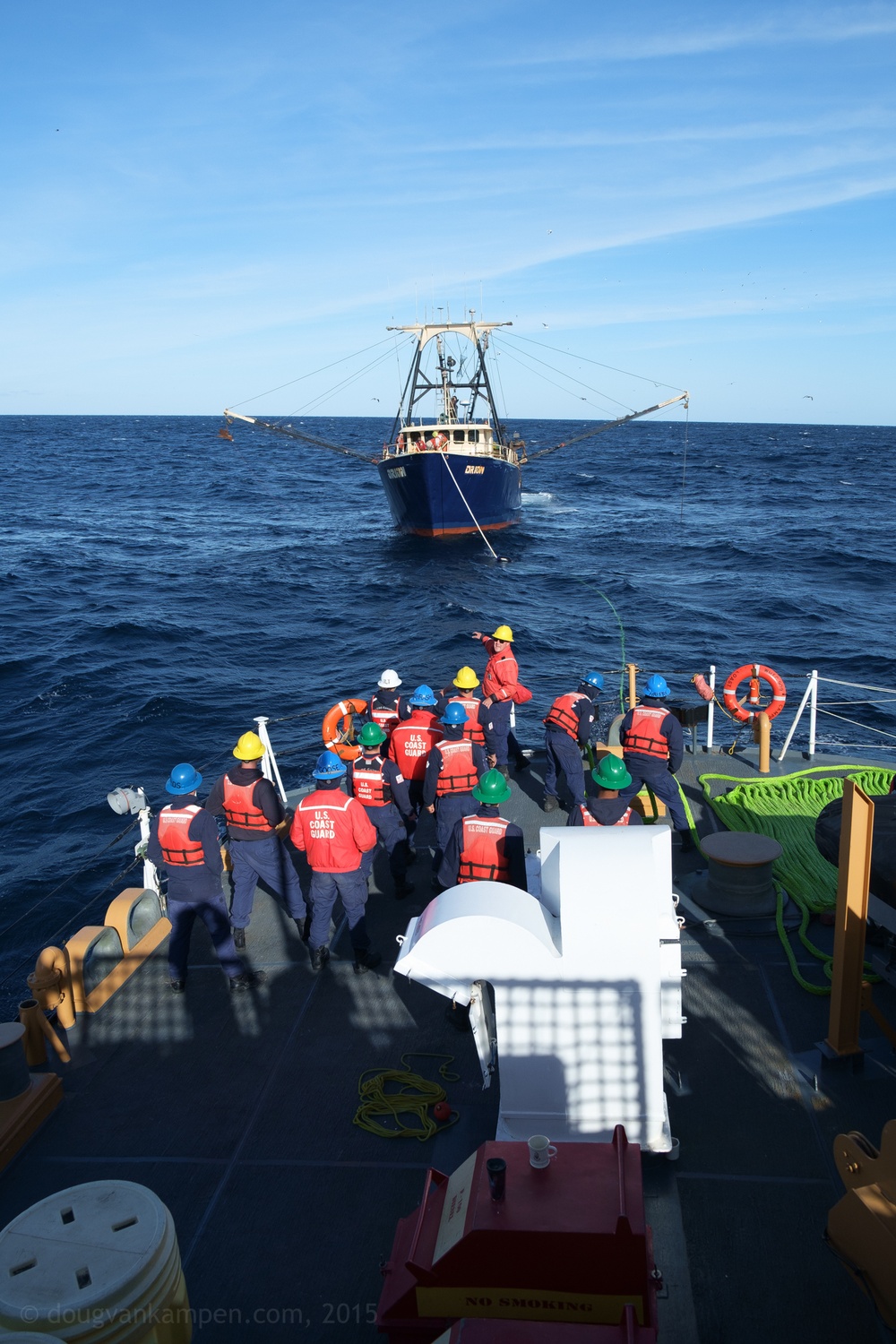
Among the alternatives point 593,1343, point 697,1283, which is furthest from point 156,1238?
point 697,1283

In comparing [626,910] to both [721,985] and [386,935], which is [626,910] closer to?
[721,985]

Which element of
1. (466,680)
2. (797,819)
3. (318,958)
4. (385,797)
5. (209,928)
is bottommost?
(318,958)

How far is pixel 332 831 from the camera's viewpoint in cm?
614

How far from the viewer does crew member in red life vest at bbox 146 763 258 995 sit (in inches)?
239

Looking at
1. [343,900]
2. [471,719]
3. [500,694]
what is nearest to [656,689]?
[471,719]

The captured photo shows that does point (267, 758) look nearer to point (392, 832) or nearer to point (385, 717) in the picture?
point (385, 717)

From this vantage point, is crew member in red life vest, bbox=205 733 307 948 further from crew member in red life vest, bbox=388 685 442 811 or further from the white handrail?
crew member in red life vest, bbox=388 685 442 811

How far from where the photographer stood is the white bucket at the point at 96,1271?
9.40 ft

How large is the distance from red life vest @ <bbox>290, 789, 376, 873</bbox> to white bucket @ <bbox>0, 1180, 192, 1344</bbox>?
2.94 meters

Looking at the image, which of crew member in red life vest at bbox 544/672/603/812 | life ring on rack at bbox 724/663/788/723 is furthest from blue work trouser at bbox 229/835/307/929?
life ring on rack at bbox 724/663/788/723

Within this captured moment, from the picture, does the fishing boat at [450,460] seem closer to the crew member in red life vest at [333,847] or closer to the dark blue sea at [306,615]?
the dark blue sea at [306,615]

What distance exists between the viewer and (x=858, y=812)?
4617mm

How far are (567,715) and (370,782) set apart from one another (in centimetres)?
209

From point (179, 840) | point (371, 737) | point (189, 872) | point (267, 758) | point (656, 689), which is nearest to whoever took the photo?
point (179, 840)
